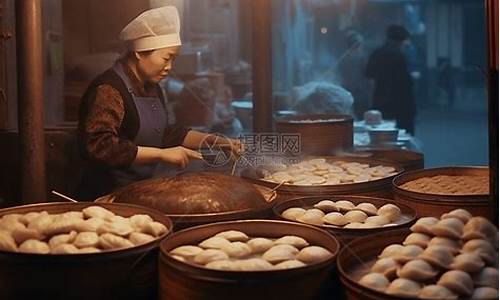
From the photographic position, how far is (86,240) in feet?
7.63

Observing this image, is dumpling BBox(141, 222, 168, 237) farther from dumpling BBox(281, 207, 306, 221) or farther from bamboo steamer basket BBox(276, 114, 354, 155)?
bamboo steamer basket BBox(276, 114, 354, 155)

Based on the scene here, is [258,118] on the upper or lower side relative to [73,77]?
lower

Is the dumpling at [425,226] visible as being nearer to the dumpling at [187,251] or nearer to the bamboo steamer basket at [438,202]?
the bamboo steamer basket at [438,202]

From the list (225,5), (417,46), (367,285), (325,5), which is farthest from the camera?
(417,46)

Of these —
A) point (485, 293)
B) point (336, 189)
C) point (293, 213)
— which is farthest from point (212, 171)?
point (485, 293)

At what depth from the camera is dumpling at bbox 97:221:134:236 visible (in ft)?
7.96

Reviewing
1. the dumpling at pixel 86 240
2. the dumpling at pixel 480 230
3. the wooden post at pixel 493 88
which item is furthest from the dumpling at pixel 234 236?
the wooden post at pixel 493 88

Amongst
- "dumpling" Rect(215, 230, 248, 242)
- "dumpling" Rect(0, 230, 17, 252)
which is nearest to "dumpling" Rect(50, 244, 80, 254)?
"dumpling" Rect(0, 230, 17, 252)

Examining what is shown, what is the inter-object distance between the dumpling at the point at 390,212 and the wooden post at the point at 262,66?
1.98m

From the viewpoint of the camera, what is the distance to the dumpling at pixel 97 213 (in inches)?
103

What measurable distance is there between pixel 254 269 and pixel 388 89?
5.56m

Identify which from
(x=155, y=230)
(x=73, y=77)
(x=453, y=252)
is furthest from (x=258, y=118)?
(x=453, y=252)

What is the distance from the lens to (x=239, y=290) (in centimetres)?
201

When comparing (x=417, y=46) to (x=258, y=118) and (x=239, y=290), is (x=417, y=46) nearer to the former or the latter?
(x=258, y=118)
